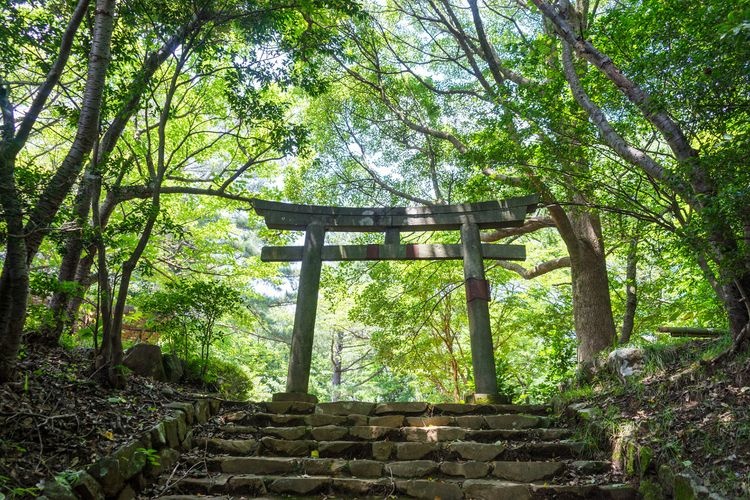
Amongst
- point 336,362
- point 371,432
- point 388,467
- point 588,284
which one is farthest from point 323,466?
point 336,362

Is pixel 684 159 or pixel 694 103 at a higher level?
pixel 694 103

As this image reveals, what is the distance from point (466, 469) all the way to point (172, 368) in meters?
4.09

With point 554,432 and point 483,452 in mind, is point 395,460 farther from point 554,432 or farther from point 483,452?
point 554,432

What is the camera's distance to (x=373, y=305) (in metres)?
9.67

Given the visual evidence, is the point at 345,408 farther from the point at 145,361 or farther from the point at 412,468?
the point at 145,361

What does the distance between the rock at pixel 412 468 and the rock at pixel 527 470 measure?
0.54m

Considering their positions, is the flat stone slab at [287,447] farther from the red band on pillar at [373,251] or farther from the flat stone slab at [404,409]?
the red band on pillar at [373,251]

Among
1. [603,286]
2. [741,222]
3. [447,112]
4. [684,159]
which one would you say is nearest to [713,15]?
[684,159]

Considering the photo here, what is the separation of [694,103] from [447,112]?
6642 millimetres

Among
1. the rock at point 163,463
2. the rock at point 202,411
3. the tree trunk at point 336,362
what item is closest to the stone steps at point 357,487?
the rock at point 163,463

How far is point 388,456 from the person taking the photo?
14.4 ft

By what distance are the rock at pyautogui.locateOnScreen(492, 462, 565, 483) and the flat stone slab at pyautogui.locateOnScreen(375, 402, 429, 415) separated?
144 cm

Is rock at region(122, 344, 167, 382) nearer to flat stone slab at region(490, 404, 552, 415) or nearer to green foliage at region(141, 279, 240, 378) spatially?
green foliage at region(141, 279, 240, 378)

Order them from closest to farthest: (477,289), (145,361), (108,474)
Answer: (108,474) < (145,361) < (477,289)
